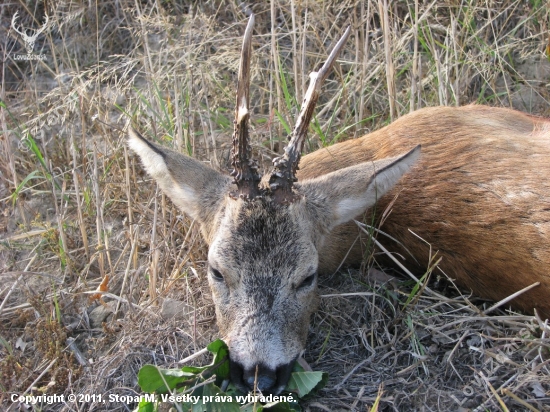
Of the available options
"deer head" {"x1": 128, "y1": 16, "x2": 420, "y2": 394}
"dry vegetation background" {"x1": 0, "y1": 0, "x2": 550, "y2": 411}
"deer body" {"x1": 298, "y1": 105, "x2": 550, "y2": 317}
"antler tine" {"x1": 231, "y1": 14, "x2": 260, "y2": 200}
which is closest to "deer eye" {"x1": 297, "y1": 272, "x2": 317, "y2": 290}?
"deer head" {"x1": 128, "y1": 16, "x2": 420, "y2": 394}

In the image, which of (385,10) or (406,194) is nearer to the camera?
(406,194)

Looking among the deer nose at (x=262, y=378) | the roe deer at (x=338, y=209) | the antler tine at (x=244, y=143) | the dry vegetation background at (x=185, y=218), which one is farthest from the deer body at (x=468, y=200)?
the deer nose at (x=262, y=378)

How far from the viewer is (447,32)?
18.6 ft

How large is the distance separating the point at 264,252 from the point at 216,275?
0.33 metres

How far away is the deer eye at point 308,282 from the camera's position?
3.66 metres

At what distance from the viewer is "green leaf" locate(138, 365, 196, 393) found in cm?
332

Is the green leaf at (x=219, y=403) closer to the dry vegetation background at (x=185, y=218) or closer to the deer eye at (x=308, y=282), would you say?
the dry vegetation background at (x=185, y=218)

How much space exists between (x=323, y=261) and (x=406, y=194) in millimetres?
655

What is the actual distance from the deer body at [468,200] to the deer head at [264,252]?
1.20 feet

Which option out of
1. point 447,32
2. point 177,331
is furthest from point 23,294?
point 447,32

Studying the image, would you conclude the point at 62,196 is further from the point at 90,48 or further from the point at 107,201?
the point at 90,48

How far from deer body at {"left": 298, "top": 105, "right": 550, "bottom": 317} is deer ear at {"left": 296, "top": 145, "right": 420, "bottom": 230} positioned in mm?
257

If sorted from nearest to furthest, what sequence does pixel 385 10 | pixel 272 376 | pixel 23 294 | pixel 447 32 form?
pixel 272 376 < pixel 23 294 < pixel 385 10 < pixel 447 32

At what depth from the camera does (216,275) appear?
3715mm
